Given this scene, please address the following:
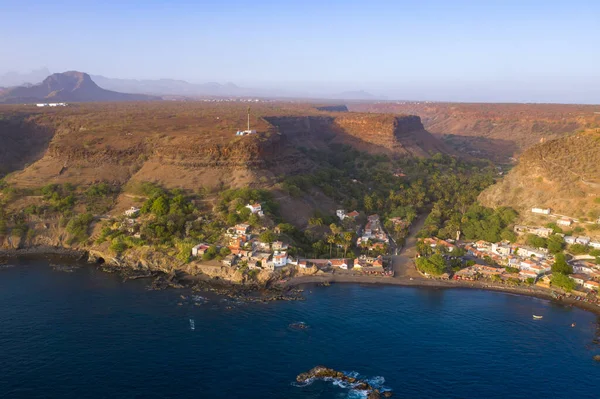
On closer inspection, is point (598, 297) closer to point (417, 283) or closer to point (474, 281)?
point (474, 281)

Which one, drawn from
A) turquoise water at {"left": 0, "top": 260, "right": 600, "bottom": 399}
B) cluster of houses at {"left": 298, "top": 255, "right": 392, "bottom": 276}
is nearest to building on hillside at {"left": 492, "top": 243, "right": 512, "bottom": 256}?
turquoise water at {"left": 0, "top": 260, "right": 600, "bottom": 399}

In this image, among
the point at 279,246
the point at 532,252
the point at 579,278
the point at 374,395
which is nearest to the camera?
the point at 374,395

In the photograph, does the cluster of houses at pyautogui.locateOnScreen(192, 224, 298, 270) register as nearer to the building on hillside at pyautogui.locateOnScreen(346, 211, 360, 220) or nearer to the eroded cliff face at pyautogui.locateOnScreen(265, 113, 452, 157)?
the building on hillside at pyautogui.locateOnScreen(346, 211, 360, 220)

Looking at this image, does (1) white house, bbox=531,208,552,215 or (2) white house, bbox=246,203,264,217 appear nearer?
(2) white house, bbox=246,203,264,217

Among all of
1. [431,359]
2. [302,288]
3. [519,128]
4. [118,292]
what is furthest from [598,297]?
[519,128]

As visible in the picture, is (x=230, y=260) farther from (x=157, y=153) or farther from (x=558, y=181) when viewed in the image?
(x=558, y=181)

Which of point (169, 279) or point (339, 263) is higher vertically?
point (339, 263)

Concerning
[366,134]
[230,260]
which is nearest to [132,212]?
[230,260]
